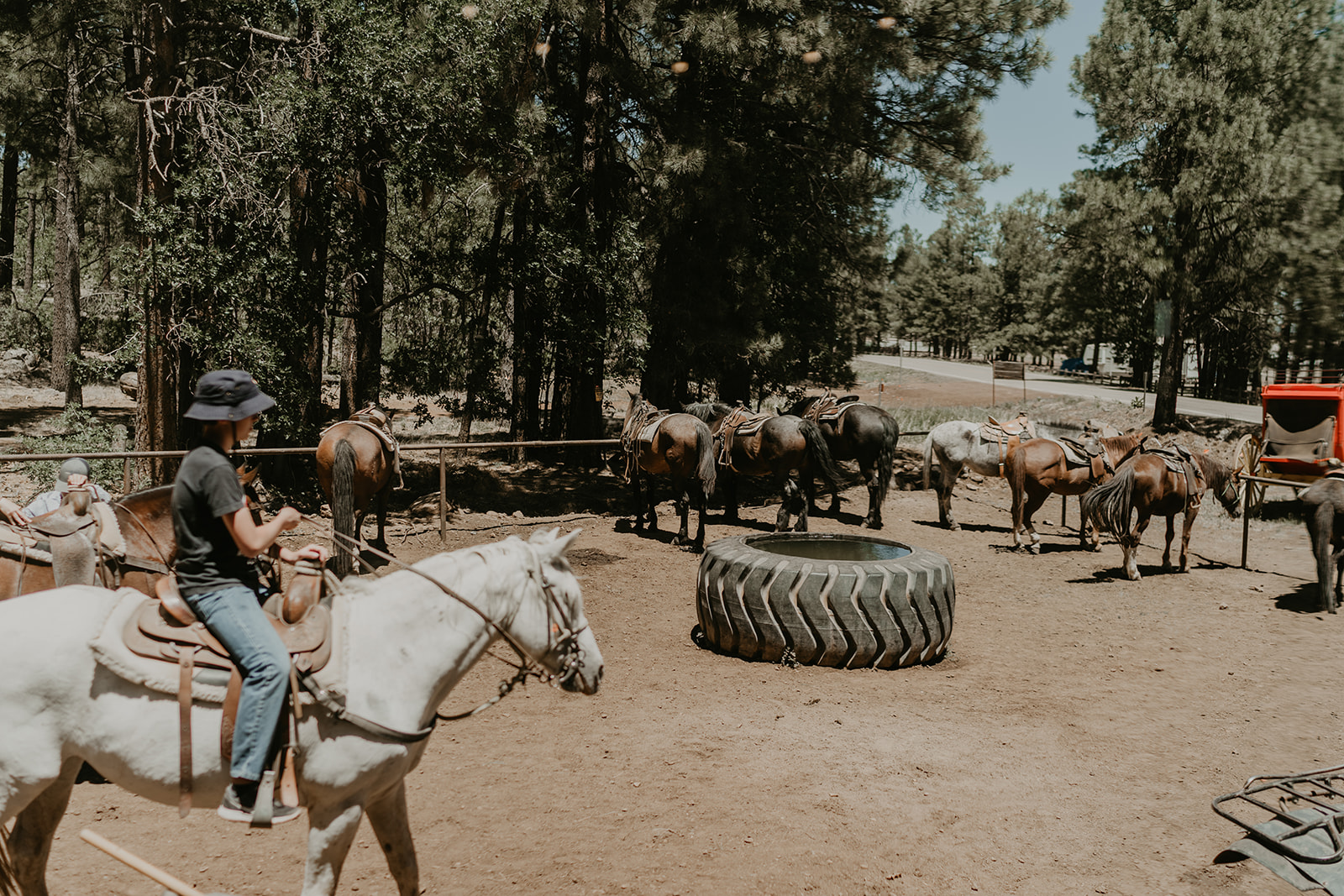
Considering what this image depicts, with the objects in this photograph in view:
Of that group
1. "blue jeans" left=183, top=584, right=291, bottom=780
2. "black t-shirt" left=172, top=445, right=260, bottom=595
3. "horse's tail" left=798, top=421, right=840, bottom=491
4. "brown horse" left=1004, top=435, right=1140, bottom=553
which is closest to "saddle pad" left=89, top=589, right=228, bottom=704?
"blue jeans" left=183, top=584, right=291, bottom=780

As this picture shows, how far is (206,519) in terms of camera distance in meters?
3.32

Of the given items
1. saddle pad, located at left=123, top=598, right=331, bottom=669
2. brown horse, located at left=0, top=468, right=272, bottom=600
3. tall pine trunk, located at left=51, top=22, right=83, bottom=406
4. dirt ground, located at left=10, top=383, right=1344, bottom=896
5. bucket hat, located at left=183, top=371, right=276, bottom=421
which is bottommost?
dirt ground, located at left=10, top=383, right=1344, bottom=896

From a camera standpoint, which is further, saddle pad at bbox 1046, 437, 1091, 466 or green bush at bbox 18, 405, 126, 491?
saddle pad at bbox 1046, 437, 1091, 466

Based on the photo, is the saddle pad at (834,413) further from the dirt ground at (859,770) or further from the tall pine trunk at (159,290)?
the tall pine trunk at (159,290)

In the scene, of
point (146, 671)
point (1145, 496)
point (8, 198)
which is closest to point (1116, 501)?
point (1145, 496)

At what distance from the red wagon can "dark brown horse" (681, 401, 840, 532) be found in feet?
22.9

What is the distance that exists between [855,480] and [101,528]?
1692 centimetres

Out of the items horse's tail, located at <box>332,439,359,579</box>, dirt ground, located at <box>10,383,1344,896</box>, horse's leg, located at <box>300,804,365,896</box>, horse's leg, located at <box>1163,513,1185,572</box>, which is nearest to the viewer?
horse's leg, located at <box>300,804,365,896</box>

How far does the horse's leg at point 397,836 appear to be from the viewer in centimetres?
361

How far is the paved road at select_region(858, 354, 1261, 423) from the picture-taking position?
88.3 feet

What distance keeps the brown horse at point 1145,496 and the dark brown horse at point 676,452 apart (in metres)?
5.36

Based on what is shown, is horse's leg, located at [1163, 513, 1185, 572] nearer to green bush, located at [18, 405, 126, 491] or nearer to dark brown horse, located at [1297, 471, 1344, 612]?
dark brown horse, located at [1297, 471, 1344, 612]

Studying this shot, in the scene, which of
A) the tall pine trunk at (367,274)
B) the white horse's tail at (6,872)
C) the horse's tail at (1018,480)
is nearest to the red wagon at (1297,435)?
the horse's tail at (1018,480)

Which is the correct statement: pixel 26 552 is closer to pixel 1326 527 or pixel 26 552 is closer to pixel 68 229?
pixel 1326 527
